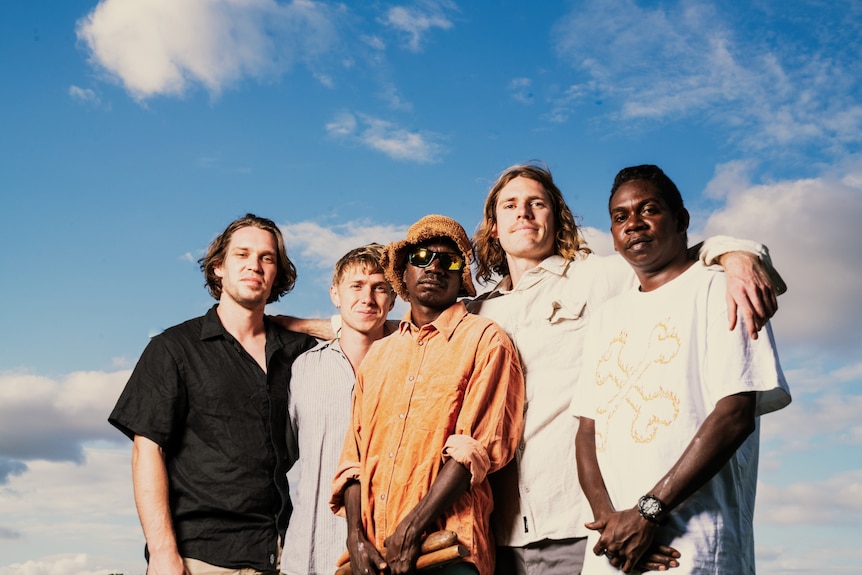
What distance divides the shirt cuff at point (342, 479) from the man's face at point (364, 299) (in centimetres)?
144

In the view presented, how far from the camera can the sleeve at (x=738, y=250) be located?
436 cm

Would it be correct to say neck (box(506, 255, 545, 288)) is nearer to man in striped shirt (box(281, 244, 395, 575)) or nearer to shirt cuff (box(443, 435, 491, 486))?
man in striped shirt (box(281, 244, 395, 575))

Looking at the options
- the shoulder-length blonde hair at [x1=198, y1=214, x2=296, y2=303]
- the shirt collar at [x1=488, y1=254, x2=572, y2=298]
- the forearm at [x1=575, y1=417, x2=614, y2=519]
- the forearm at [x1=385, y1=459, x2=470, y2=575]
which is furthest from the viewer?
the shoulder-length blonde hair at [x1=198, y1=214, x2=296, y2=303]

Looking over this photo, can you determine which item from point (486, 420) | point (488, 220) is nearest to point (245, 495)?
point (486, 420)

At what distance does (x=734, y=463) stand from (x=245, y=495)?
333 cm

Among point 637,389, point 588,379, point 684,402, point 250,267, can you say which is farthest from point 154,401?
point 684,402

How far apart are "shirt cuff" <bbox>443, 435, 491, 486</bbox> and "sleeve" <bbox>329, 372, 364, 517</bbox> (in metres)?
0.61

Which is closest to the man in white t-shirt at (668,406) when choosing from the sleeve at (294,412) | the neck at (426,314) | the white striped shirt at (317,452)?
the neck at (426,314)

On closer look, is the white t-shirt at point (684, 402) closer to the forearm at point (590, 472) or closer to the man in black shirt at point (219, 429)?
the forearm at point (590, 472)

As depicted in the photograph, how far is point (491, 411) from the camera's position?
15.7ft

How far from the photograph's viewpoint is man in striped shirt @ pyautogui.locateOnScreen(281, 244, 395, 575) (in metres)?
5.71

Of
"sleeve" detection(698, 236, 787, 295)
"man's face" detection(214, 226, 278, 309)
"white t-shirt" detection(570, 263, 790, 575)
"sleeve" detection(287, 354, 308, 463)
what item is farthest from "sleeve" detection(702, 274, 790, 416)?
"man's face" detection(214, 226, 278, 309)

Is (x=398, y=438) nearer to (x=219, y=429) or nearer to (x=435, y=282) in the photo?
(x=435, y=282)

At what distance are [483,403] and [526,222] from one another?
1.36m
